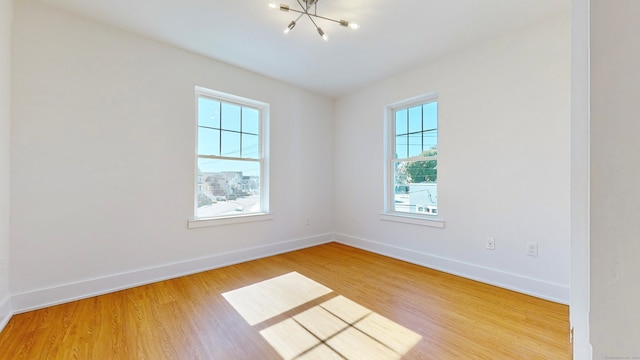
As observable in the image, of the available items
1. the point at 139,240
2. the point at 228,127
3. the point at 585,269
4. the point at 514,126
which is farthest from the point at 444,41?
the point at 139,240

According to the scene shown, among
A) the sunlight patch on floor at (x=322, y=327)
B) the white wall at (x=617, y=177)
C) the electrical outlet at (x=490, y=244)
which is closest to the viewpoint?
the white wall at (x=617, y=177)

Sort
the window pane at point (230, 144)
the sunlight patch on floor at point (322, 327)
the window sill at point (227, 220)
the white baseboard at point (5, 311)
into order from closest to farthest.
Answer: the sunlight patch on floor at point (322, 327) < the white baseboard at point (5, 311) < the window sill at point (227, 220) < the window pane at point (230, 144)

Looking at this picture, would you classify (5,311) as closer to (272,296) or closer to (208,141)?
(272,296)

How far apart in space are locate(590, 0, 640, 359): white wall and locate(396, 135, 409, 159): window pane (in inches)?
132

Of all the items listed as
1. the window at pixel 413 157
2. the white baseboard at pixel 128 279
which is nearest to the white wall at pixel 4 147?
the white baseboard at pixel 128 279

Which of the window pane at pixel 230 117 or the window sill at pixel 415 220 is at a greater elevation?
the window pane at pixel 230 117

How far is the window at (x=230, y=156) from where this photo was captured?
3084 mm

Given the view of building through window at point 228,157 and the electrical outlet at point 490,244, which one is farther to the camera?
the view of building through window at point 228,157

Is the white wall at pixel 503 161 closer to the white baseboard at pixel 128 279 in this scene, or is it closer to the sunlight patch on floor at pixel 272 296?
the sunlight patch on floor at pixel 272 296

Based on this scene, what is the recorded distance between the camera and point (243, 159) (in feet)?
11.2

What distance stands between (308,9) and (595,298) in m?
2.50

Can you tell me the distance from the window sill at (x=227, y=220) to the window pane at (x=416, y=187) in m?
1.83

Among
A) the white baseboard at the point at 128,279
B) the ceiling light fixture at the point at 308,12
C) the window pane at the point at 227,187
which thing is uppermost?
the ceiling light fixture at the point at 308,12

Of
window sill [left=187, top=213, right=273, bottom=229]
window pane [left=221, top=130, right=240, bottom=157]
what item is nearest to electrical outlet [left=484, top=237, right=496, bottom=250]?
window sill [left=187, top=213, right=273, bottom=229]
